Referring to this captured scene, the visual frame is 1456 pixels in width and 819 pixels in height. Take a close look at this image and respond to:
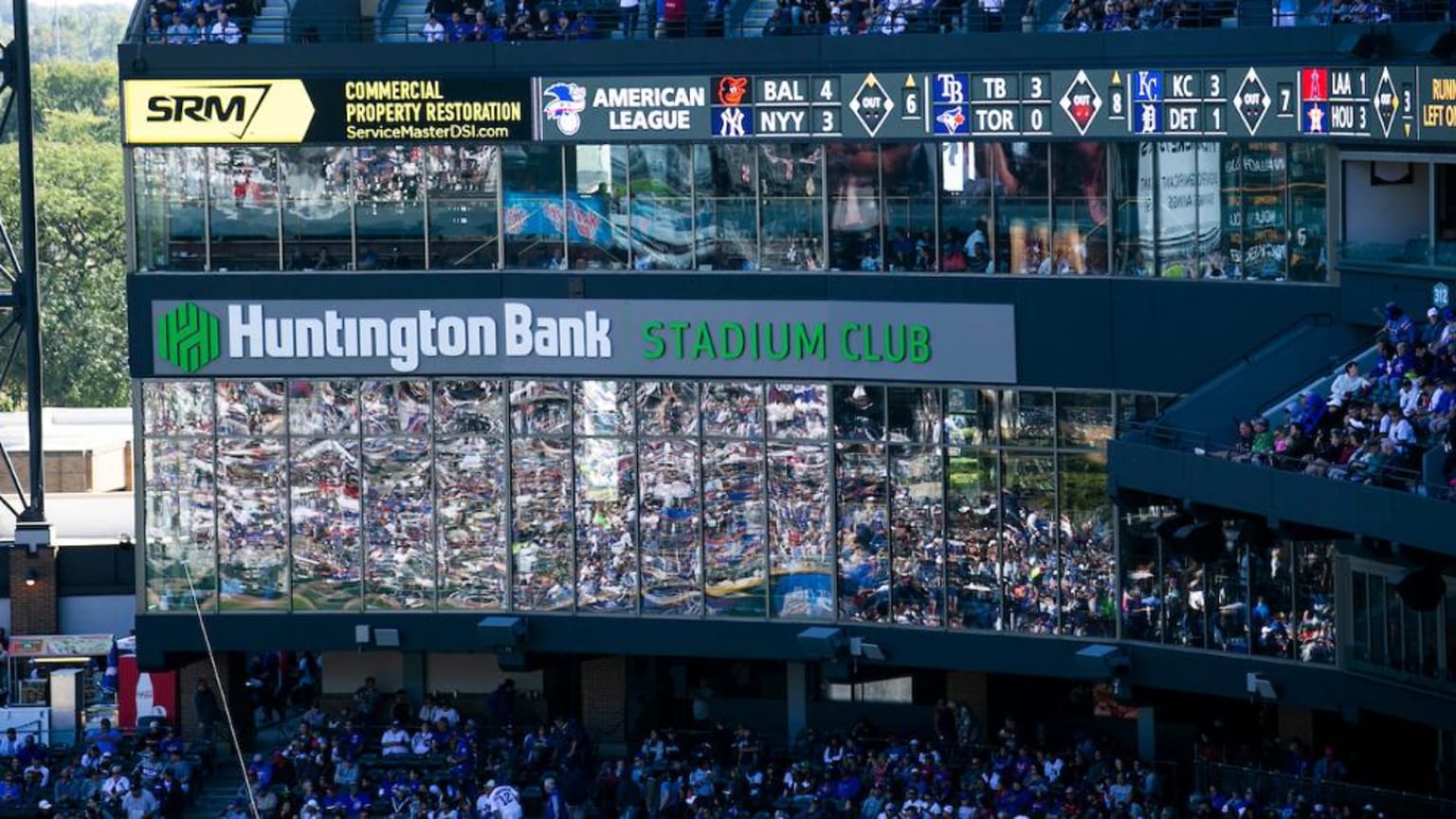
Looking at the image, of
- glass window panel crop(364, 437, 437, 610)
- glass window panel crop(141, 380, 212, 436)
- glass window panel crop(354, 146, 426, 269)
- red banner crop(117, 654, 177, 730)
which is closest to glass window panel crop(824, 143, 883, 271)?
glass window panel crop(354, 146, 426, 269)

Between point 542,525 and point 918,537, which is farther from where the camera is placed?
point 542,525

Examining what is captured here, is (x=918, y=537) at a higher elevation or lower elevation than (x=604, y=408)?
lower

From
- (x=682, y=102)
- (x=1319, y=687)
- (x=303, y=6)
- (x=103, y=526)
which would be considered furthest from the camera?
(x=103, y=526)

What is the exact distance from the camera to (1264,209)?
122 feet

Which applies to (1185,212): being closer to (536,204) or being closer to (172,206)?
(536,204)

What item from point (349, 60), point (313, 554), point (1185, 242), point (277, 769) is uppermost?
point (349, 60)

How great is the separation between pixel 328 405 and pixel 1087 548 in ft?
32.7

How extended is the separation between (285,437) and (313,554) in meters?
1.54

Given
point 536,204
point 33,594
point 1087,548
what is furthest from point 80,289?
point 1087,548

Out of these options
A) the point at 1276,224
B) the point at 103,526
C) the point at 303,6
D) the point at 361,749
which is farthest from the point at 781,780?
the point at 103,526

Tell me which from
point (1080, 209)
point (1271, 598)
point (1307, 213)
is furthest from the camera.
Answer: point (1080, 209)

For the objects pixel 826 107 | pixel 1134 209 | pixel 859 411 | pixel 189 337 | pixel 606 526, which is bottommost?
pixel 606 526

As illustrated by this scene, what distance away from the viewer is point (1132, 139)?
37.9m

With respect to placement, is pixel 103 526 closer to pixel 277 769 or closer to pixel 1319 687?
pixel 277 769
